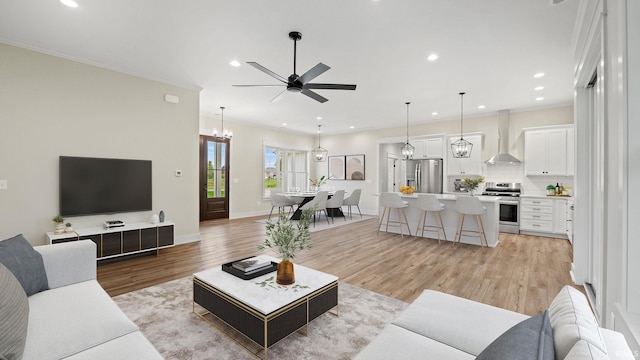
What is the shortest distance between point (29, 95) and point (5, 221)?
1599 millimetres

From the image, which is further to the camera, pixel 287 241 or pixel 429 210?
pixel 429 210

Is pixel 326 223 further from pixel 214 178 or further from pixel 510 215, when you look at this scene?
pixel 510 215

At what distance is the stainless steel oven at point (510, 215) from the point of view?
624 cm

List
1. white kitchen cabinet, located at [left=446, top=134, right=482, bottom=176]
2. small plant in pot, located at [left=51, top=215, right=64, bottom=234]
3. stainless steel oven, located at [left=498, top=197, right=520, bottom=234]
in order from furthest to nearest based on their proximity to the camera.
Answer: white kitchen cabinet, located at [left=446, top=134, right=482, bottom=176] < stainless steel oven, located at [left=498, top=197, right=520, bottom=234] < small plant in pot, located at [left=51, top=215, right=64, bottom=234]

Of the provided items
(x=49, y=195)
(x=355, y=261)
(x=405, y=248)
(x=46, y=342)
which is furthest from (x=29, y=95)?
(x=405, y=248)

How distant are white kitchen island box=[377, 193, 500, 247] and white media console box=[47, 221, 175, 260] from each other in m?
4.47

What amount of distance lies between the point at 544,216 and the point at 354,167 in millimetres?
5297

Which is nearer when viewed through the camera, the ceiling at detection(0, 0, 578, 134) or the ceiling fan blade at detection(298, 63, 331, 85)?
the ceiling at detection(0, 0, 578, 134)

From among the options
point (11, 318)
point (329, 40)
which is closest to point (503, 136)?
point (329, 40)

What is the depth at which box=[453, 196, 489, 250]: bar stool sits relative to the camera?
15.8ft

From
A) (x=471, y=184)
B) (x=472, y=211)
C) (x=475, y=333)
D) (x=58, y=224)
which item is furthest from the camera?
(x=471, y=184)

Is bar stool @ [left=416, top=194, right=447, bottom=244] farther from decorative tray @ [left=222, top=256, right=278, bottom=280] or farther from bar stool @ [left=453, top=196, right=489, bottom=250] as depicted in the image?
decorative tray @ [left=222, top=256, right=278, bottom=280]

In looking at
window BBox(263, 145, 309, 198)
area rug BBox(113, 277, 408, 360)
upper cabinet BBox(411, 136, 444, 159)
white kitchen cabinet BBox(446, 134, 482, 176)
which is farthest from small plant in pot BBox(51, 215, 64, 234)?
white kitchen cabinet BBox(446, 134, 482, 176)

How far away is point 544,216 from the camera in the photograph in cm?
598
